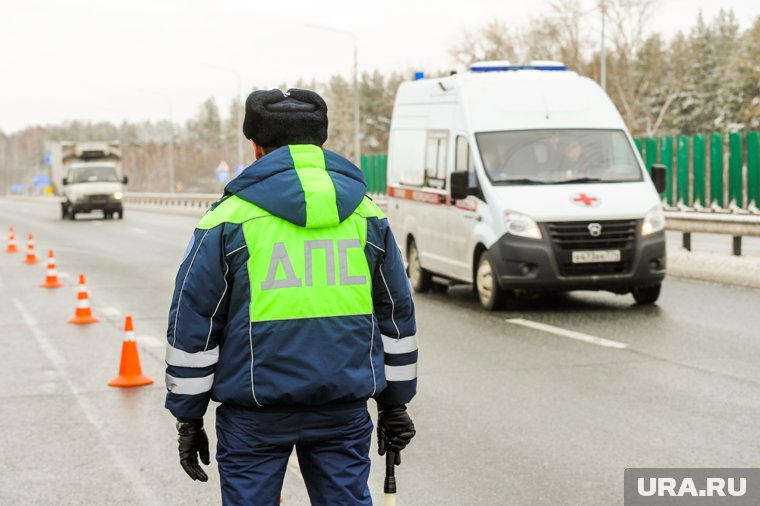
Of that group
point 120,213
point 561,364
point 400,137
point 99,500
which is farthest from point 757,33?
point 99,500

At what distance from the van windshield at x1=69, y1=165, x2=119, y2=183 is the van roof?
108ft

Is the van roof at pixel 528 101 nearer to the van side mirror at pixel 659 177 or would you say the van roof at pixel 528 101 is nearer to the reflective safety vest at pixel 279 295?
the van side mirror at pixel 659 177

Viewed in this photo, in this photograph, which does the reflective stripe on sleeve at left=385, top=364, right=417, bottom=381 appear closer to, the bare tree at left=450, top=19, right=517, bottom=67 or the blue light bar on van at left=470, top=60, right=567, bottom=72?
the blue light bar on van at left=470, top=60, right=567, bottom=72

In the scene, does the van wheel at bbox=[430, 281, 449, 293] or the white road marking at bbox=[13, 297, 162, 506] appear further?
the van wheel at bbox=[430, 281, 449, 293]

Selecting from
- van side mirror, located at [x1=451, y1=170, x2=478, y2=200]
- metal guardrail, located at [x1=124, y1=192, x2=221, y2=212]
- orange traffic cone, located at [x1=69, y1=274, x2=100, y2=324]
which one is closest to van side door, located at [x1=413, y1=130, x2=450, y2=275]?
van side mirror, located at [x1=451, y1=170, x2=478, y2=200]

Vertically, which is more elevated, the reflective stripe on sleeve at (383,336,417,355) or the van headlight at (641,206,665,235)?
the reflective stripe on sleeve at (383,336,417,355)

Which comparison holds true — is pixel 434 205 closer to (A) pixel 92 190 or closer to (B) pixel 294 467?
(B) pixel 294 467

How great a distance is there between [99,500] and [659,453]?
283 centimetres

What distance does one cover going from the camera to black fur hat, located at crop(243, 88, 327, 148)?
3494 millimetres

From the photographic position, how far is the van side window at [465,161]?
13.0 m

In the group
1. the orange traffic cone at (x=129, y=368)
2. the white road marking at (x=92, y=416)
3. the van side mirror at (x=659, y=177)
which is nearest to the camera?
the white road marking at (x=92, y=416)

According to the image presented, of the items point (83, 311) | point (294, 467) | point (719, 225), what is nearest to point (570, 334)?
point (294, 467)

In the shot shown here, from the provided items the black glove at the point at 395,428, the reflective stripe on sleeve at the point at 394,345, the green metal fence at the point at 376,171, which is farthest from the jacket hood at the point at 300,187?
the green metal fence at the point at 376,171

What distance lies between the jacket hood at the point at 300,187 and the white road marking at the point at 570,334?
703cm
